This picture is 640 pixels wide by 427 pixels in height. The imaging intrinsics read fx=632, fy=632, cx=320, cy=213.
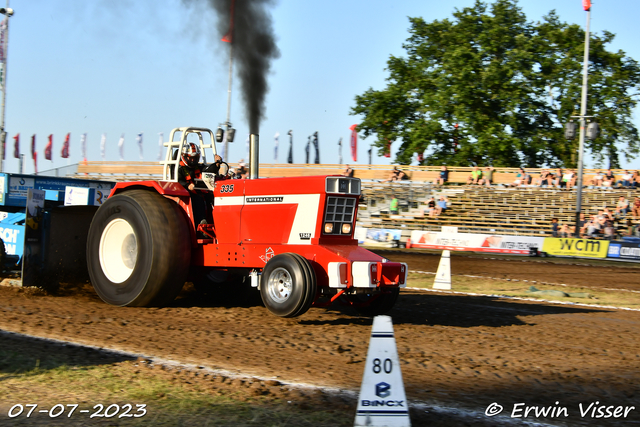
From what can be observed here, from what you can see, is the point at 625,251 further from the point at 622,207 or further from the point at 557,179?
the point at 557,179

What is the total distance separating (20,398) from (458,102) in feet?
109

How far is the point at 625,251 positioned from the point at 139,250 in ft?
56.3

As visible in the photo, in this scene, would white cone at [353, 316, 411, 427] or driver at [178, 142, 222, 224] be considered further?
driver at [178, 142, 222, 224]

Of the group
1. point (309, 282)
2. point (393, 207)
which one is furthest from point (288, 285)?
point (393, 207)

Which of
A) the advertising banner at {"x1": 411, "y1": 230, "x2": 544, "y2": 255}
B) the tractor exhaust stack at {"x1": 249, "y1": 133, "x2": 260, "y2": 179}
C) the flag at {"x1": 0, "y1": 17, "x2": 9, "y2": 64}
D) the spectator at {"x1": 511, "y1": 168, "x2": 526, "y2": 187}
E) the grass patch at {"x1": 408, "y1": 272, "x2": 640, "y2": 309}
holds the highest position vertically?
the flag at {"x1": 0, "y1": 17, "x2": 9, "y2": 64}

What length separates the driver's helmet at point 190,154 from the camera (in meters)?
8.73

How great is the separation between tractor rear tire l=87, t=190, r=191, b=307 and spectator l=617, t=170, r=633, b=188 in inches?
869

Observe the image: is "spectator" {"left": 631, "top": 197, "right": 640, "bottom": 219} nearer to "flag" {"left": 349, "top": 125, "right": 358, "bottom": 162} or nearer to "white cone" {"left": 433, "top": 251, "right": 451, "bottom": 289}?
"white cone" {"left": 433, "top": 251, "right": 451, "bottom": 289}

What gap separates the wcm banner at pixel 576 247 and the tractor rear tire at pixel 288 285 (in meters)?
16.4

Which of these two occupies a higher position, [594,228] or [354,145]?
[354,145]

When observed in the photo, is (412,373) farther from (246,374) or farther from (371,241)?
(371,241)

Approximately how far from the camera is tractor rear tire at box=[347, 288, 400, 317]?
802 centimetres

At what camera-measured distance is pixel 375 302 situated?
8.16 metres

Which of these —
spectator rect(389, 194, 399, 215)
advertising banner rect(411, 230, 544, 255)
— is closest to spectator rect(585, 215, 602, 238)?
advertising banner rect(411, 230, 544, 255)
